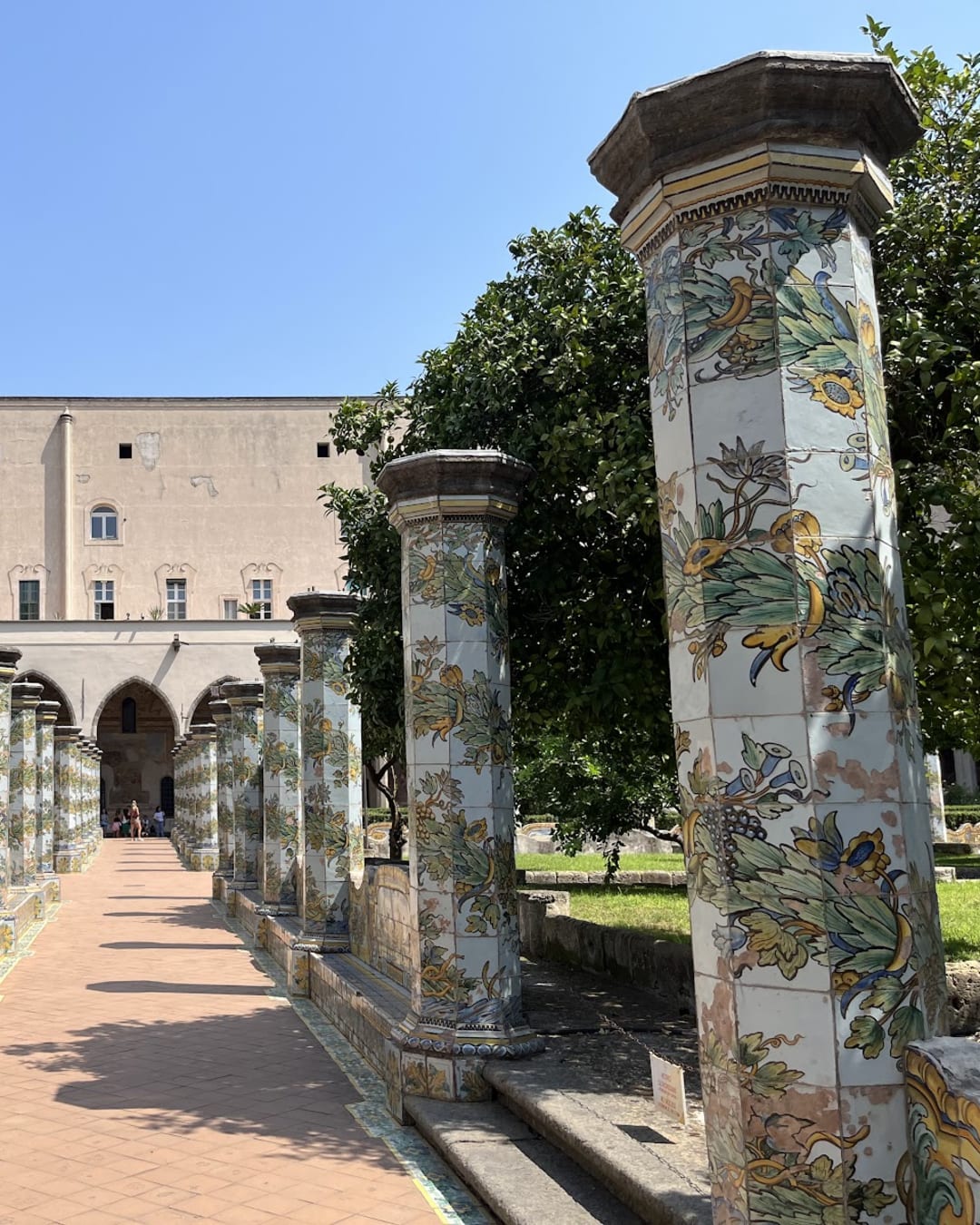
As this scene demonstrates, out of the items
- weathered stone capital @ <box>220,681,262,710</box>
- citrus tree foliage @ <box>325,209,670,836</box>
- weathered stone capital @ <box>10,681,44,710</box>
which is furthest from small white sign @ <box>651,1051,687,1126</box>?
weathered stone capital @ <box>10,681,44,710</box>

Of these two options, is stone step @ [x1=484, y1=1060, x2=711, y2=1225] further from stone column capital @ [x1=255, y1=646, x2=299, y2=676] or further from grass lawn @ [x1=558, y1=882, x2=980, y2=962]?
stone column capital @ [x1=255, y1=646, x2=299, y2=676]

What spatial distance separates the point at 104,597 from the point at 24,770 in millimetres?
29049

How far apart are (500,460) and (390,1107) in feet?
11.2

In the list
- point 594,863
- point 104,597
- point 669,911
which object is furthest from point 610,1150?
point 104,597

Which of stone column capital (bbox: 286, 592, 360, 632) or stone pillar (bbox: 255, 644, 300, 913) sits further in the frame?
stone pillar (bbox: 255, 644, 300, 913)

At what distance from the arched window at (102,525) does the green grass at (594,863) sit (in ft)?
89.0

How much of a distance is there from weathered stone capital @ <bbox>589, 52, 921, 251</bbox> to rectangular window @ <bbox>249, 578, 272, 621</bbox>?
1724 inches

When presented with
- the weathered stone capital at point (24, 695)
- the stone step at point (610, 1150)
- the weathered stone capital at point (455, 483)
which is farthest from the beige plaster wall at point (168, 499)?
the stone step at point (610, 1150)

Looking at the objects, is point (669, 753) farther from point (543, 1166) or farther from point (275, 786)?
point (275, 786)

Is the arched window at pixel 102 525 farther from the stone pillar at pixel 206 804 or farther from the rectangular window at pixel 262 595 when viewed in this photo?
the stone pillar at pixel 206 804

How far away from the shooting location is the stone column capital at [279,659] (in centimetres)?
1288

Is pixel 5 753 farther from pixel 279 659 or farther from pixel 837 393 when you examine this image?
pixel 837 393

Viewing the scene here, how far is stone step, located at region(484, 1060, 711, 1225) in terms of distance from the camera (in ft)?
12.5

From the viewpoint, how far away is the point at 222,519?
153ft
